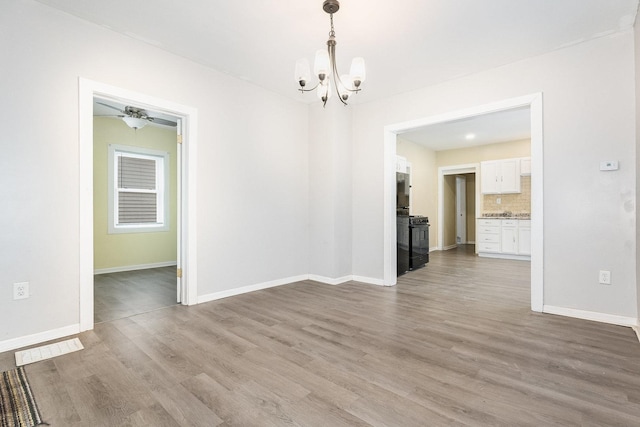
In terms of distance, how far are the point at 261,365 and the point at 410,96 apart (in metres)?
3.85

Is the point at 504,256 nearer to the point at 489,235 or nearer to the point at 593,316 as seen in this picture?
the point at 489,235

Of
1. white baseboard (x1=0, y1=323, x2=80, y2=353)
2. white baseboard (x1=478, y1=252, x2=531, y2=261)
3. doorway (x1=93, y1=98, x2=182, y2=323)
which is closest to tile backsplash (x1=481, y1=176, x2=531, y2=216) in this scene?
white baseboard (x1=478, y1=252, x2=531, y2=261)

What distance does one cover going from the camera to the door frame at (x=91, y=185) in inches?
109

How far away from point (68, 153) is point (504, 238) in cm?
798

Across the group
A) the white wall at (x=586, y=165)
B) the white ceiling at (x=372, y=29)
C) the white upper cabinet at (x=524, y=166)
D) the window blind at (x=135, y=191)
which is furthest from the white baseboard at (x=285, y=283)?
the white upper cabinet at (x=524, y=166)

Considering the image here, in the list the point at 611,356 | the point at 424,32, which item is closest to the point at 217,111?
the point at 424,32

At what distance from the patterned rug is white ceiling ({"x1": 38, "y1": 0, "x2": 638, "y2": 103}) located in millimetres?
2875

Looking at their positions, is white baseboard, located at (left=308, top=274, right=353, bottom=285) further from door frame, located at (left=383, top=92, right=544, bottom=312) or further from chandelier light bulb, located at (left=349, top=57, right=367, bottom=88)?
chandelier light bulb, located at (left=349, top=57, right=367, bottom=88)

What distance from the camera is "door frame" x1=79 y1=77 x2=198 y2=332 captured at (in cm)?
278

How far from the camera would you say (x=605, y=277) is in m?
2.99

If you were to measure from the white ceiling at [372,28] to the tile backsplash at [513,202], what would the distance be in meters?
4.84

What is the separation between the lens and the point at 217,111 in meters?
3.81

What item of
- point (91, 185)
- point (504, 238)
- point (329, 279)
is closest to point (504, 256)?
point (504, 238)

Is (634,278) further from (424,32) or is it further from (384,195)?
(424,32)
